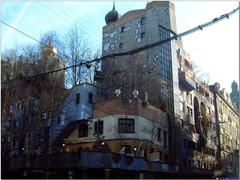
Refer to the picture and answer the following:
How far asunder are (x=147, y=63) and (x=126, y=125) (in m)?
12.9

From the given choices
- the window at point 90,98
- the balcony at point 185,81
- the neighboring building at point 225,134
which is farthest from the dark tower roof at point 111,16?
the window at point 90,98

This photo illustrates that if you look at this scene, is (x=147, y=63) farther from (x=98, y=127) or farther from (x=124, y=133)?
(x=124, y=133)

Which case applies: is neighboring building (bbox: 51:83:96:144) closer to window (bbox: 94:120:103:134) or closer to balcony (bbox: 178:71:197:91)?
window (bbox: 94:120:103:134)

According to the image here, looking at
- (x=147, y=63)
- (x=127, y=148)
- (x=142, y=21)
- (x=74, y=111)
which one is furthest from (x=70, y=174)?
(x=142, y=21)

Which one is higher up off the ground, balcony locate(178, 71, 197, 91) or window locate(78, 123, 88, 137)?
balcony locate(178, 71, 197, 91)

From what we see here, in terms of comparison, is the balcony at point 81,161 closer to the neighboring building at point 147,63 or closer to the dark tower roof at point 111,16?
the neighboring building at point 147,63

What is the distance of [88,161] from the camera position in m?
25.7

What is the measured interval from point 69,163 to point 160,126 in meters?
13.4

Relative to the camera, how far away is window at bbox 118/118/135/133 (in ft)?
106

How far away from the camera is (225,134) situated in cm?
6406

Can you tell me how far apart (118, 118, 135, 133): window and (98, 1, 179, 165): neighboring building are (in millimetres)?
2213

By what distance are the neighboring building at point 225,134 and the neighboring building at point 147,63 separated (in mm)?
16332

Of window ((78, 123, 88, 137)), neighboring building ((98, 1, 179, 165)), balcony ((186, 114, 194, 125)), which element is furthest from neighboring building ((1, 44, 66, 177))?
balcony ((186, 114, 194, 125))

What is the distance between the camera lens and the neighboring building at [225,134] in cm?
5812
